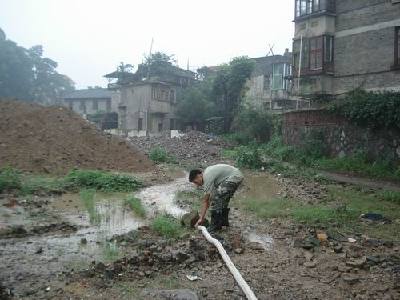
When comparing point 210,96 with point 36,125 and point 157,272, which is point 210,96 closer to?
point 36,125

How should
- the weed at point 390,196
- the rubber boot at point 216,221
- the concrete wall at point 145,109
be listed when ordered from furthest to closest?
1. the concrete wall at point 145,109
2. the weed at point 390,196
3. the rubber boot at point 216,221

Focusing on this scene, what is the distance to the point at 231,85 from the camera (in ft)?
128

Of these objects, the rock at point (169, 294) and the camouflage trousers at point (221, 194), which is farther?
the camouflage trousers at point (221, 194)

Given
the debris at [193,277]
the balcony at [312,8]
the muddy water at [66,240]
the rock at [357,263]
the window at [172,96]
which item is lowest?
the muddy water at [66,240]

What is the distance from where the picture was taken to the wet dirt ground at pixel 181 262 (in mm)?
5328

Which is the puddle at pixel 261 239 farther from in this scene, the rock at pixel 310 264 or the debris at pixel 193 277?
the debris at pixel 193 277

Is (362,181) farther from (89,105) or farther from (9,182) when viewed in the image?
(89,105)

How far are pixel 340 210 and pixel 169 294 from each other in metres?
6.43

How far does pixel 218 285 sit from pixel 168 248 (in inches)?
59.5

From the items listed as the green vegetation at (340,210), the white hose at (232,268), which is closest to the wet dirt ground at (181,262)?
the white hose at (232,268)

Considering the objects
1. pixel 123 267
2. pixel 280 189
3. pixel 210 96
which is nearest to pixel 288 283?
pixel 123 267

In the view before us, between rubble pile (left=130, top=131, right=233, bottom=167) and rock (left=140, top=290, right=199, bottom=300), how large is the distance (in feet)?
56.7

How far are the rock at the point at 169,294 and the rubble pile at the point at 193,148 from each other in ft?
56.7

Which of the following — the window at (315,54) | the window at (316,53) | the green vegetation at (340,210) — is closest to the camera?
the green vegetation at (340,210)
